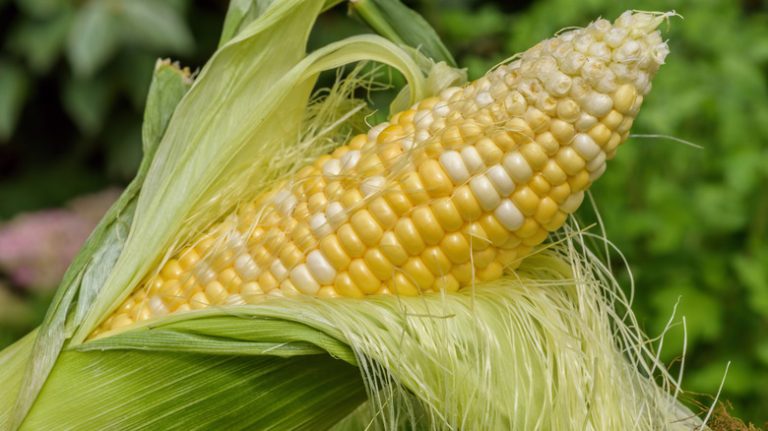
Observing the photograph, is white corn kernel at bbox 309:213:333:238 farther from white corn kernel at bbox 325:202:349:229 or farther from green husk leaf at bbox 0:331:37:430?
green husk leaf at bbox 0:331:37:430

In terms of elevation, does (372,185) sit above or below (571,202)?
above

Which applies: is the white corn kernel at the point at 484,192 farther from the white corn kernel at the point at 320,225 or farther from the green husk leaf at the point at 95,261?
the green husk leaf at the point at 95,261

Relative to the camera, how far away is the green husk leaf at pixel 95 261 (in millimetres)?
1046

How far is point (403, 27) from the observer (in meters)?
1.28

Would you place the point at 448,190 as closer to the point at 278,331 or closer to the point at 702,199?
the point at 278,331

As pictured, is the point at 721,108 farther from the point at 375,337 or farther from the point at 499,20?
the point at 375,337

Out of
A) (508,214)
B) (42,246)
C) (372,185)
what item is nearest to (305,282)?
(372,185)

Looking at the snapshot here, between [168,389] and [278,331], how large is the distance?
0.47 feet

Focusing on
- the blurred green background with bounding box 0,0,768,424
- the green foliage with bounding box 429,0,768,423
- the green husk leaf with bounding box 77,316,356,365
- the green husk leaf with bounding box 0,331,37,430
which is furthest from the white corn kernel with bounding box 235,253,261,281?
the green foliage with bounding box 429,0,768,423

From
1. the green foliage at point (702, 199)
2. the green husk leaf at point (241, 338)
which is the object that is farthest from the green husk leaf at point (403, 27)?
the green foliage at point (702, 199)

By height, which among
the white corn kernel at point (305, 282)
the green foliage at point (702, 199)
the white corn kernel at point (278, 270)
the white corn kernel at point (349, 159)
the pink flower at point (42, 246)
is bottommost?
the green foliage at point (702, 199)

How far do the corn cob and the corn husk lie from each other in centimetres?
4

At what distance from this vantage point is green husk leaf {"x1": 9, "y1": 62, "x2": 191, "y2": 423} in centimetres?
105

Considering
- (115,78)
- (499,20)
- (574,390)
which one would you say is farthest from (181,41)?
(574,390)
